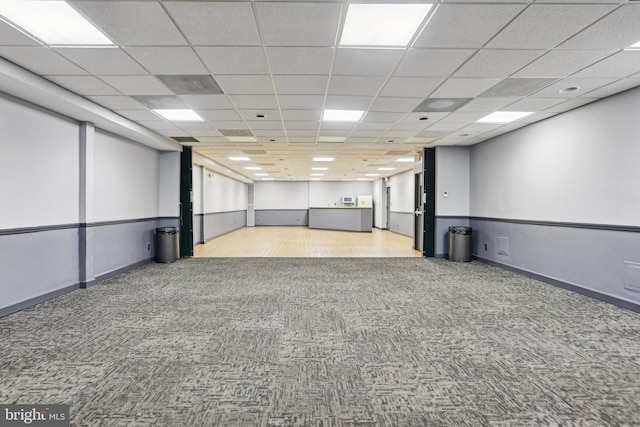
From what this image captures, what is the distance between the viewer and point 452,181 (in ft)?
24.6

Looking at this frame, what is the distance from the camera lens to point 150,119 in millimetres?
5277

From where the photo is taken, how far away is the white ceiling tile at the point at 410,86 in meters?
3.65

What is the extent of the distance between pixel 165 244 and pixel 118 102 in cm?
321

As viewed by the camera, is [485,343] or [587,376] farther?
[485,343]

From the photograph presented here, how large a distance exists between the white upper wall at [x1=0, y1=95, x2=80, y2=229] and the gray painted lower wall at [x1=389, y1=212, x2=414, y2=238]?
10.4 meters

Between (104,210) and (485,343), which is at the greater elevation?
(104,210)

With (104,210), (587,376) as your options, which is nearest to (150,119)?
(104,210)

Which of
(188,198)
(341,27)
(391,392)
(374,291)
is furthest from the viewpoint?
(188,198)

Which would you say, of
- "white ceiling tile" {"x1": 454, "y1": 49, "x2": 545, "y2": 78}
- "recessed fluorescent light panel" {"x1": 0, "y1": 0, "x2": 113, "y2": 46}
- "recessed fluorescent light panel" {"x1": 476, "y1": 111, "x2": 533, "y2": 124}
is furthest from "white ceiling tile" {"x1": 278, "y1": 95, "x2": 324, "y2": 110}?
"recessed fluorescent light panel" {"x1": 476, "y1": 111, "x2": 533, "y2": 124}

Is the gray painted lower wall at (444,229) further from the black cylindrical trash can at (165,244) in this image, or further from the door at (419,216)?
the black cylindrical trash can at (165,244)

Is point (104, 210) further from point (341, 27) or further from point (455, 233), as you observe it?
point (455, 233)

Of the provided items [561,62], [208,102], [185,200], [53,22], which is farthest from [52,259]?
[561,62]

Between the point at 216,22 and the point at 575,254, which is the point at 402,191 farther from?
the point at 216,22

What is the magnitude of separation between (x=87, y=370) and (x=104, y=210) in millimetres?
3785
